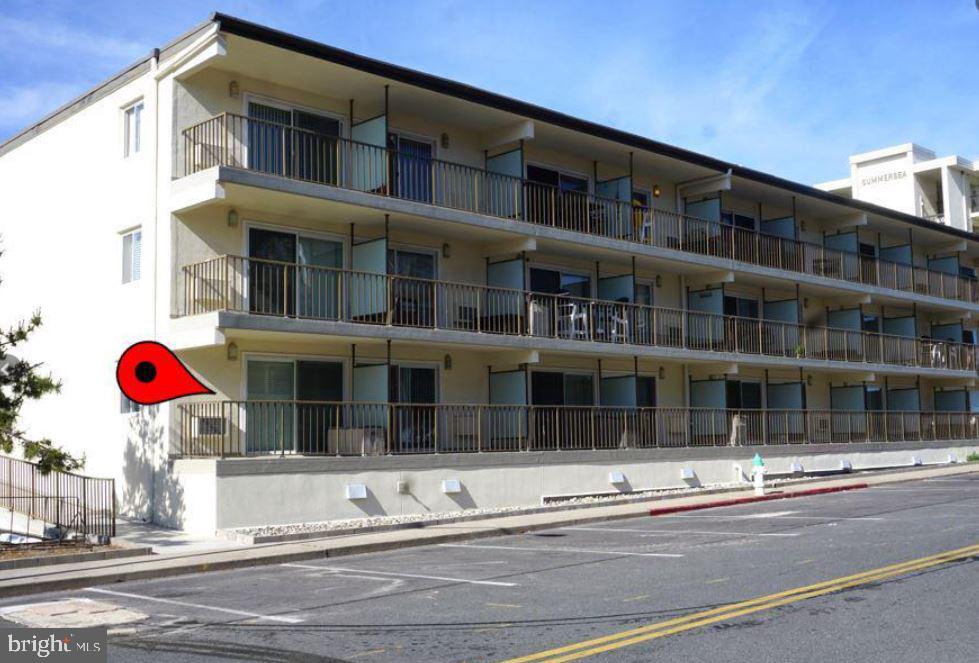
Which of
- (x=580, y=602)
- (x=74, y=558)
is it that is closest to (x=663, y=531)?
(x=580, y=602)

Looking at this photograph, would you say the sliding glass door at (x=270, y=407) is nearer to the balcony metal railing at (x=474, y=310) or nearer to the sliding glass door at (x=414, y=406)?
the balcony metal railing at (x=474, y=310)

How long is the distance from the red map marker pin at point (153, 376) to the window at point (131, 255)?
185 cm

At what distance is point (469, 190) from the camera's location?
2486 centimetres

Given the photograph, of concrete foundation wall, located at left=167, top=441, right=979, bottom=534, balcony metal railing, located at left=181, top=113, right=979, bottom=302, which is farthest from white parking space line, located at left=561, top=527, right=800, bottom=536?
balcony metal railing, located at left=181, top=113, right=979, bottom=302

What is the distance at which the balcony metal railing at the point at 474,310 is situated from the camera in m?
20.4

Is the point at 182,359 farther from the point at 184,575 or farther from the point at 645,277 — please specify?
the point at 645,277

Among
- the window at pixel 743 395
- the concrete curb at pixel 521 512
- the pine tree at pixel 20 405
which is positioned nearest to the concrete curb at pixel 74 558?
the concrete curb at pixel 521 512

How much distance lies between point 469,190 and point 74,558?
515 inches

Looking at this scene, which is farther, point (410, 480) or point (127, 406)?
point (127, 406)

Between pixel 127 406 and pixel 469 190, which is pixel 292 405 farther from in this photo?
pixel 469 190

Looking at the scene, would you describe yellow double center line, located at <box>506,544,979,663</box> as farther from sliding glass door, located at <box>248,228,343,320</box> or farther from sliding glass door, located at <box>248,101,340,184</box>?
sliding glass door, located at <box>248,101,340,184</box>

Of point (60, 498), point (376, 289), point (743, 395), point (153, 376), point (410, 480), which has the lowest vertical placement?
point (60, 498)

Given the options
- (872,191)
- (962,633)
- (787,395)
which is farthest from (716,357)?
(872,191)

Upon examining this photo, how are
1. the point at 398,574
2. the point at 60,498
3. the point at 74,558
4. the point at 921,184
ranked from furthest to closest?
the point at 921,184
the point at 60,498
the point at 74,558
the point at 398,574
